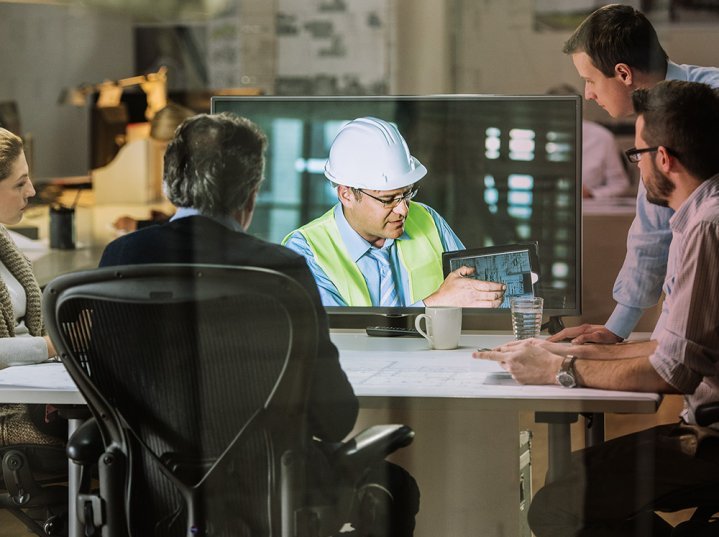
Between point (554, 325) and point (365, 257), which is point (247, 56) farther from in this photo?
point (554, 325)

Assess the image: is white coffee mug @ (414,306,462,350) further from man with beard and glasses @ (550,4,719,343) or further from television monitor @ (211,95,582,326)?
man with beard and glasses @ (550,4,719,343)

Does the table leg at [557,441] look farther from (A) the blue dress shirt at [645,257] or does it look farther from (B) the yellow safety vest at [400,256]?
(B) the yellow safety vest at [400,256]

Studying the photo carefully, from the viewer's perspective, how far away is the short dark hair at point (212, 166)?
168 cm

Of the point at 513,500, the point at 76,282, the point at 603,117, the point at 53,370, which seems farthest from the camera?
the point at 513,500

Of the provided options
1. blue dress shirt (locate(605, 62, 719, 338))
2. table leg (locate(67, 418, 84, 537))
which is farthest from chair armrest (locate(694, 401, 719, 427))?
table leg (locate(67, 418, 84, 537))

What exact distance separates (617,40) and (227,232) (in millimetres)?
681

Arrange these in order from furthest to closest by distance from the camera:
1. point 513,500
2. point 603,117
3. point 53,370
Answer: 1. point 513,500
2. point 53,370
3. point 603,117

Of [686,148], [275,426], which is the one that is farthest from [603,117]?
[275,426]

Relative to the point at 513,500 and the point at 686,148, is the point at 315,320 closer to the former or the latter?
the point at 686,148

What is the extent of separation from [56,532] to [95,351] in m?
0.76

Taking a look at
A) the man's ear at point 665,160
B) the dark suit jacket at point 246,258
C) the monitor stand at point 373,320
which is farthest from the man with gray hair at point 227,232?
the man's ear at point 665,160

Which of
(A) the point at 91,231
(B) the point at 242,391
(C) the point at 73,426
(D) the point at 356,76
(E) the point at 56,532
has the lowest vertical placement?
(E) the point at 56,532

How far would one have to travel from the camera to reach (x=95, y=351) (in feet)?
4.99

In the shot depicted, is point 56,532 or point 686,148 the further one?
→ point 56,532
